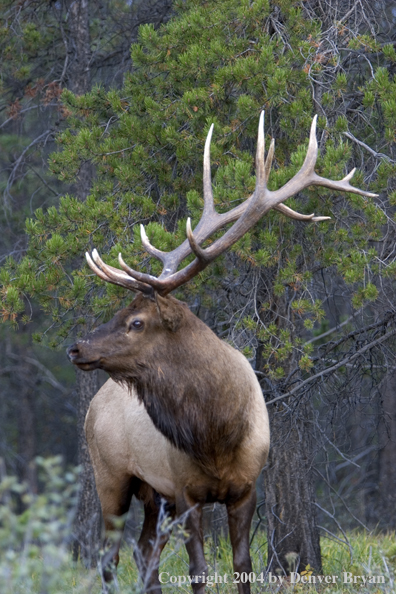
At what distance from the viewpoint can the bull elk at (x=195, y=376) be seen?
4.67 m

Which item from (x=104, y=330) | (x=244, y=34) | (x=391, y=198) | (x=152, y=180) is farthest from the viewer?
(x=152, y=180)

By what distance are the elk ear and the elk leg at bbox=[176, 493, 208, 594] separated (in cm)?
109

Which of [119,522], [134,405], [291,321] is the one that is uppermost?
[119,522]

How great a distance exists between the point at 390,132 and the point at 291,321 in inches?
65.2

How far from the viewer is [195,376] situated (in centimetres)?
469

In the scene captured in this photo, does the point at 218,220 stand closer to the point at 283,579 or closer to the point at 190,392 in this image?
the point at 190,392

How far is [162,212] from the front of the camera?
5.82 meters


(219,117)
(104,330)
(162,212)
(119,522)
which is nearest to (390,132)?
(219,117)

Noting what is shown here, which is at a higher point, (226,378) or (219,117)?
(219,117)

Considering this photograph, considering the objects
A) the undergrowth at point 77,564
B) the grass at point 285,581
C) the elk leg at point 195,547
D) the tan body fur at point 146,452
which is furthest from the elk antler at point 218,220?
the grass at point 285,581

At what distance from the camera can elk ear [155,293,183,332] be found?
466 cm

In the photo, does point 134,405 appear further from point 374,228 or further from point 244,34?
point 244,34
